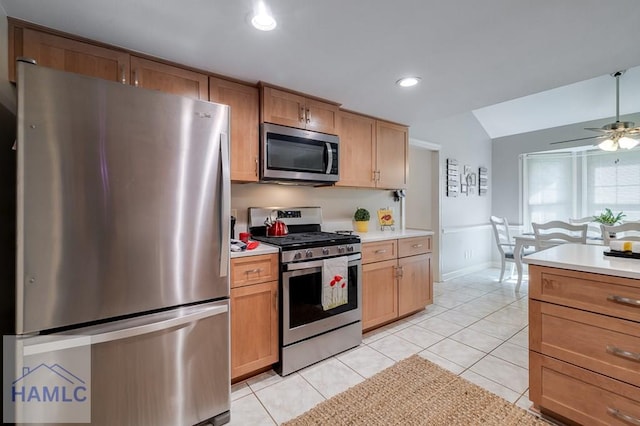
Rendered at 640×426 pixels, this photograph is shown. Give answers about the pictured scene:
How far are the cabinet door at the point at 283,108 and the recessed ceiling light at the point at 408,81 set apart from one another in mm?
828

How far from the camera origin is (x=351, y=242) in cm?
231

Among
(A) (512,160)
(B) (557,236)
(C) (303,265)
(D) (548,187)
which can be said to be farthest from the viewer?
(A) (512,160)

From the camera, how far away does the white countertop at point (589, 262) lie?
4.28 feet

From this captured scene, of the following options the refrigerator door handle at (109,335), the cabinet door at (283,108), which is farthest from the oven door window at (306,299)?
the cabinet door at (283,108)

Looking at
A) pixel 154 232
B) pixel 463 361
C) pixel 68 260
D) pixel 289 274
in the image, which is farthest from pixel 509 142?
pixel 68 260

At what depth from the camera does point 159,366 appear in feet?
4.38

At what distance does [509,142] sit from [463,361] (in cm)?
465

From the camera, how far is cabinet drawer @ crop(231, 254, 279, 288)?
179cm

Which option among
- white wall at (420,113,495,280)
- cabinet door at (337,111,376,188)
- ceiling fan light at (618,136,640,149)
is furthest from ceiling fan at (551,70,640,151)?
cabinet door at (337,111,376,188)

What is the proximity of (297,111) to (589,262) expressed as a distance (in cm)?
223

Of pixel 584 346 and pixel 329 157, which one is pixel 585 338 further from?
pixel 329 157

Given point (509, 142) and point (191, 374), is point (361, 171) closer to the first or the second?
point (191, 374)

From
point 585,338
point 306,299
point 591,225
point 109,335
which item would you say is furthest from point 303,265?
point 591,225

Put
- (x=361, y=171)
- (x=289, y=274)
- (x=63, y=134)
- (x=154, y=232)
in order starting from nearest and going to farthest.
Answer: (x=63, y=134) < (x=154, y=232) < (x=289, y=274) < (x=361, y=171)
